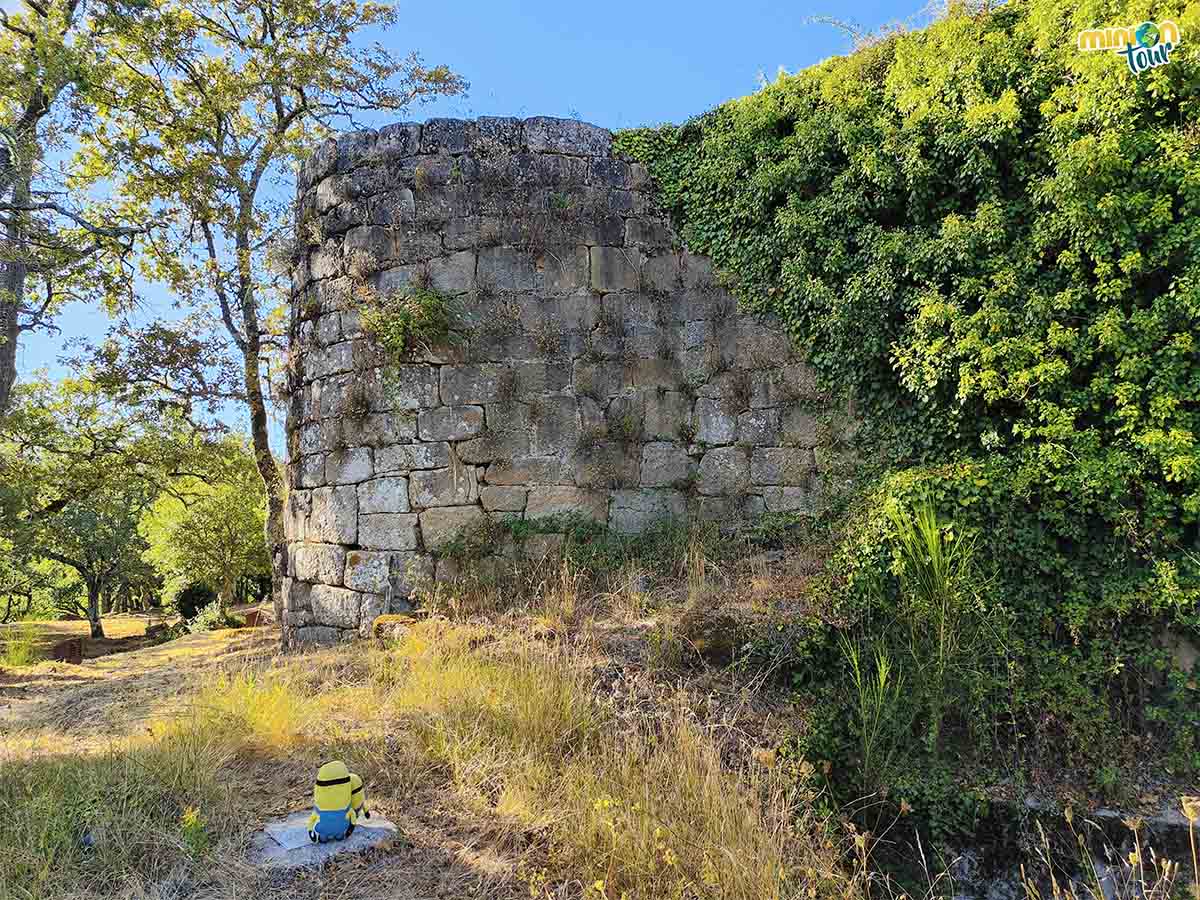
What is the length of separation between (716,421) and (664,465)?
0.60m

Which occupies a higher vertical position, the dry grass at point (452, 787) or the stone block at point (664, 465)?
the stone block at point (664, 465)

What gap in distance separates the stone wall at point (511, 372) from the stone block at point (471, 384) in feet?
0.06

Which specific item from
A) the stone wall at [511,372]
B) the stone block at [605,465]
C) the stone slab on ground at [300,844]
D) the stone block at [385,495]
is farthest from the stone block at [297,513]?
the stone slab on ground at [300,844]

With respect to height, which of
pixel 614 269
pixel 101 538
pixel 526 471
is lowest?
pixel 101 538

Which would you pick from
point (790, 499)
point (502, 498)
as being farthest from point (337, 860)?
point (790, 499)

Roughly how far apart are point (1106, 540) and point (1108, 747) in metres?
1.20

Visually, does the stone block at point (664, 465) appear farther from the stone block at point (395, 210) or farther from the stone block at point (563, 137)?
the stone block at point (563, 137)

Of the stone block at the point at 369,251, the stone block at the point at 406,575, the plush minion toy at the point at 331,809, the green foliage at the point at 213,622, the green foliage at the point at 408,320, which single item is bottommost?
the green foliage at the point at 213,622

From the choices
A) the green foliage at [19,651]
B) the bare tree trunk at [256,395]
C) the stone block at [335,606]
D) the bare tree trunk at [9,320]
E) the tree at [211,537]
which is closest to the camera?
the stone block at [335,606]

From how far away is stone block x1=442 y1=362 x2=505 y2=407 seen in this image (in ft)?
19.8

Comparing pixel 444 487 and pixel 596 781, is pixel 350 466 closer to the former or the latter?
pixel 444 487

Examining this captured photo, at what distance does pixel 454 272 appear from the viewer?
20.4ft

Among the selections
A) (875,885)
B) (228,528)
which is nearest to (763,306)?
(875,885)

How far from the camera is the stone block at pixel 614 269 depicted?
6.31 metres
